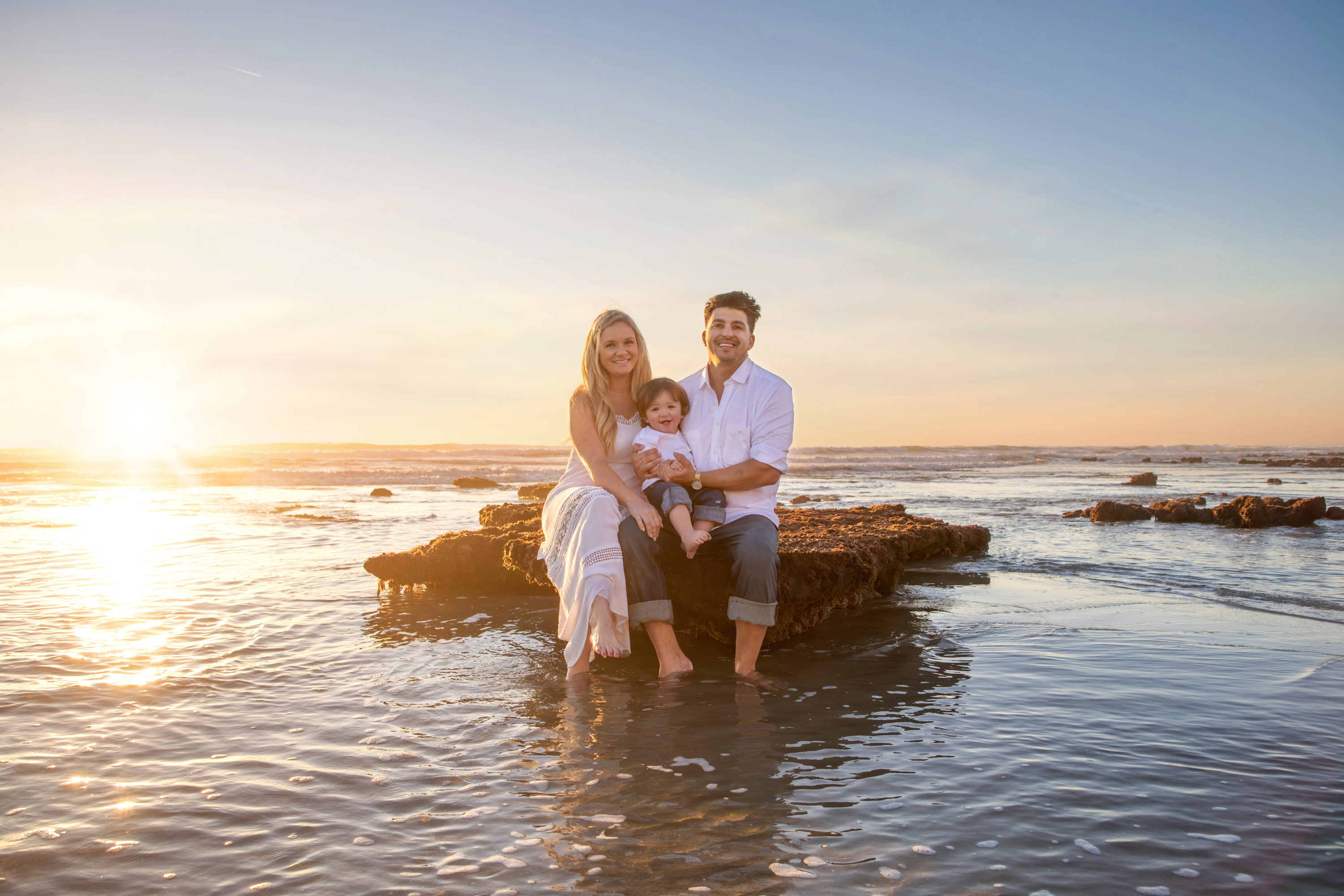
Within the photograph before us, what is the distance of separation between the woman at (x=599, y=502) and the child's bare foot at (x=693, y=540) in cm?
21

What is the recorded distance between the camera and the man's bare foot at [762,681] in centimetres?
498

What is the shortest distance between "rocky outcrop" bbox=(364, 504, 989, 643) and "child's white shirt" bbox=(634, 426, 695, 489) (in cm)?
78

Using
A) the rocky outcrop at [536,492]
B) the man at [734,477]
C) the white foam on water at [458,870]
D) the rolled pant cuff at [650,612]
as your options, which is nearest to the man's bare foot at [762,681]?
the man at [734,477]

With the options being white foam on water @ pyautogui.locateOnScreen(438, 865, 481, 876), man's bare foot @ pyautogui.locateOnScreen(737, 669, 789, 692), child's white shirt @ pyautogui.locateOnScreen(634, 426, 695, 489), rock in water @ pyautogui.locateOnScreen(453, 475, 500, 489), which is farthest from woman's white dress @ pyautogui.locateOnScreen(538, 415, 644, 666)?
rock in water @ pyautogui.locateOnScreen(453, 475, 500, 489)

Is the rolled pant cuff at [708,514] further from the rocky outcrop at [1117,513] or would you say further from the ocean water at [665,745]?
the rocky outcrop at [1117,513]

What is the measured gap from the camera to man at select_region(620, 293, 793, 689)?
17.7 feet

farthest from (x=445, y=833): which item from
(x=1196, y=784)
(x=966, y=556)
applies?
(x=966, y=556)

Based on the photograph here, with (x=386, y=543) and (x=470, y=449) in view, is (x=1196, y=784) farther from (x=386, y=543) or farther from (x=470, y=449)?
(x=470, y=449)

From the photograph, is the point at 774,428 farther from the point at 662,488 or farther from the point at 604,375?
the point at 604,375

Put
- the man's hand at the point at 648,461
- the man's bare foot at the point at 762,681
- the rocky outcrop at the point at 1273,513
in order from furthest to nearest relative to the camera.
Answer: the rocky outcrop at the point at 1273,513
the man's hand at the point at 648,461
the man's bare foot at the point at 762,681

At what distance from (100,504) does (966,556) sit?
18043 millimetres

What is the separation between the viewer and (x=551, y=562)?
568cm

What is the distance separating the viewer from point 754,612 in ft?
17.6

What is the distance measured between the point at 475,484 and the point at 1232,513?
62.6 feet
